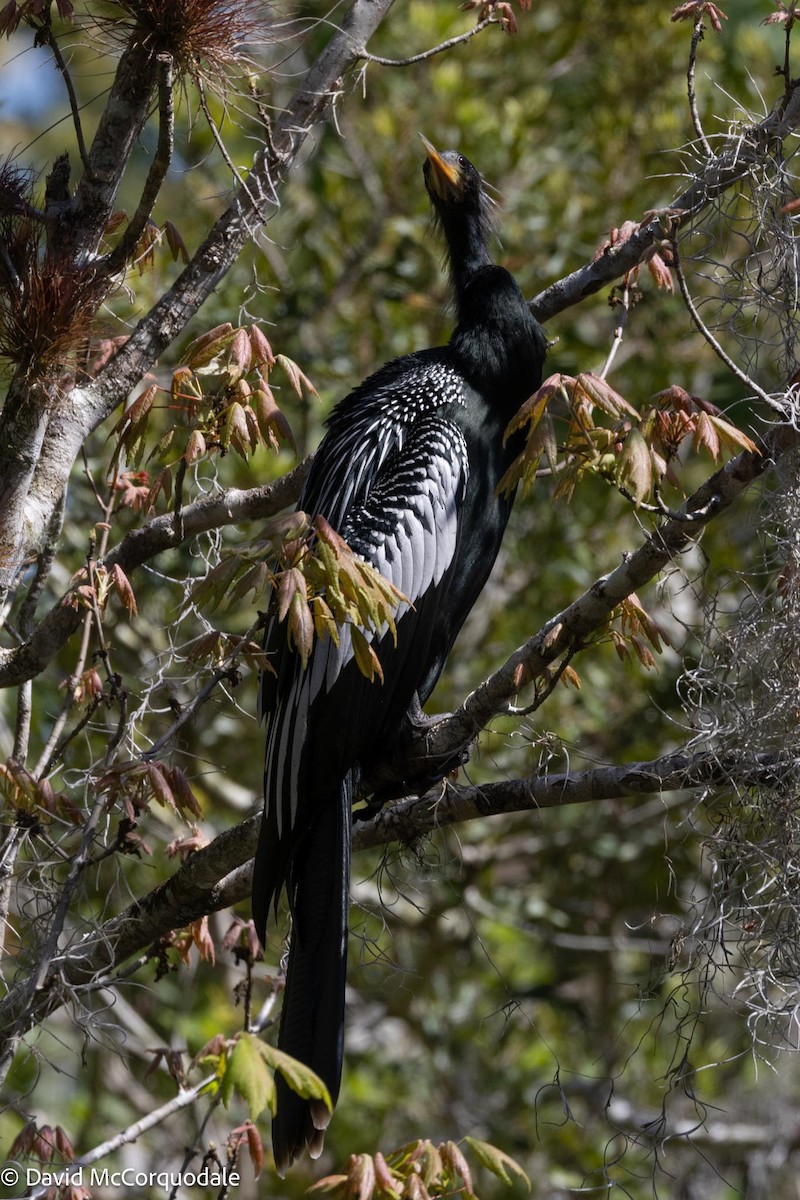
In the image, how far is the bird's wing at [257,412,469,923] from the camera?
3.18m

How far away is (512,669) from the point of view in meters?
2.93

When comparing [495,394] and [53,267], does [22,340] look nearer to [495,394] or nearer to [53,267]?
[53,267]

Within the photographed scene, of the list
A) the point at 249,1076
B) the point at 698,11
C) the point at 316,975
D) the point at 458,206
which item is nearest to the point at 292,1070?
the point at 249,1076

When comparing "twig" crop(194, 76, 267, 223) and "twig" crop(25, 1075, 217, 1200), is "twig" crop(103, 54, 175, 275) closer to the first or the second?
"twig" crop(194, 76, 267, 223)

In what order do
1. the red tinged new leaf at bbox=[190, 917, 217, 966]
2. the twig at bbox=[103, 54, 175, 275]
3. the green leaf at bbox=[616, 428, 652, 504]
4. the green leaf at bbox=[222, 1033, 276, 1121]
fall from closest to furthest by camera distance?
the green leaf at bbox=[222, 1033, 276, 1121] → the green leaf at bbox=[616, 428, 652, 504] → the twig at bbox=[103, 54, 175, 275] → the red tinged new leaf at bbox=[190, 917, 217, 966]

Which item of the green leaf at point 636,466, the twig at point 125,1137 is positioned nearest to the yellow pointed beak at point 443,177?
the green leaf at point 636,466

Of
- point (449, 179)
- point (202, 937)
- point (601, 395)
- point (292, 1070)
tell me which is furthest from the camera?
point (449, 179)

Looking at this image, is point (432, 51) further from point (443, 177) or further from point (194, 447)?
point (443, 177)

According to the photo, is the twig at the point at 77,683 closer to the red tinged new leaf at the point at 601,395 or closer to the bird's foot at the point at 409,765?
the bird's foot at the point at 409,765

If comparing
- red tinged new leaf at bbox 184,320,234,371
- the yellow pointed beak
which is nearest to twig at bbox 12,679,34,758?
red tinged new leaf at bbox 184,320,234,371

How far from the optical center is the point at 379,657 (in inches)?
134

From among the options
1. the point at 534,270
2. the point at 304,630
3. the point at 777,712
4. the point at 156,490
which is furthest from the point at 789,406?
the point at 534,270

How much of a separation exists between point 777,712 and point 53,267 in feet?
6.13

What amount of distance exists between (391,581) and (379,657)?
205mm
